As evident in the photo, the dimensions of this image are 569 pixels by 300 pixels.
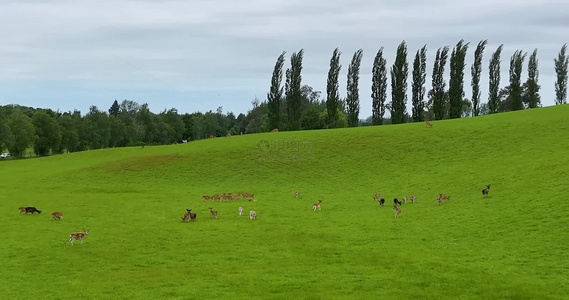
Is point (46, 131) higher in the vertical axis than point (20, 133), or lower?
higher

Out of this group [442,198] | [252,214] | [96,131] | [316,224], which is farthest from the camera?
[96,131]

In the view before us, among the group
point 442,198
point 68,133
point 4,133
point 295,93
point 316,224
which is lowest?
point 316,224

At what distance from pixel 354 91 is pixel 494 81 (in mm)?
28774

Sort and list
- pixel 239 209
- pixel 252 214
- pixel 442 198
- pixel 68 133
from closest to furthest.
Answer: pixel 252 214, pixel 239 209, pixel 442 198, pixel 68 133

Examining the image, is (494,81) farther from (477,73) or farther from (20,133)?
(20,133)

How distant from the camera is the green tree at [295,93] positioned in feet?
334

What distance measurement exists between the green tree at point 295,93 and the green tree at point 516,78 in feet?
137

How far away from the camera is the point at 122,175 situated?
62.3 metres

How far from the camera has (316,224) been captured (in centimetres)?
3256

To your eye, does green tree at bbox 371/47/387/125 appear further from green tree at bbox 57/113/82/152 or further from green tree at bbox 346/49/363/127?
green tree at bbox 57/113/82/152

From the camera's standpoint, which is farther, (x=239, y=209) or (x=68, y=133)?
(x=68, y=133)

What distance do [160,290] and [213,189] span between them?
111ft

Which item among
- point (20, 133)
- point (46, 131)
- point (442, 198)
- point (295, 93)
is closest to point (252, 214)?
point (442, 198)

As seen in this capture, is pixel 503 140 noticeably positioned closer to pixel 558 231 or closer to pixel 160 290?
pixel 558 231
